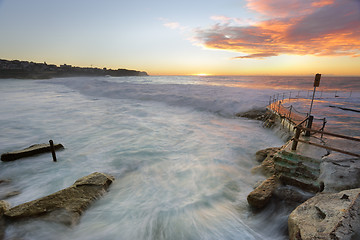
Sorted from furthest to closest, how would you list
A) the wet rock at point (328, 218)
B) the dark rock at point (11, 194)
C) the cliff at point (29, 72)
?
the cliff at point (29, 72) < the dark rock at point (11, 194) < the wet rock at point (328, 218)

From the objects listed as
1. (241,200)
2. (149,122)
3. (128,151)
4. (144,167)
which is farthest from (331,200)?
(149,122)

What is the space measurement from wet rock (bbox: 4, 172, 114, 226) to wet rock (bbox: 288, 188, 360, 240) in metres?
5.64

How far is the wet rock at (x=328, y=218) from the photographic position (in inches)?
112

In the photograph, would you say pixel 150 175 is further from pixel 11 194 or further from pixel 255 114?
pixel 255 114

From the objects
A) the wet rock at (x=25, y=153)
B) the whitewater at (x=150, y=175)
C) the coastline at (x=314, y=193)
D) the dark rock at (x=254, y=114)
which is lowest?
the whitewater at (x=150, y=175)

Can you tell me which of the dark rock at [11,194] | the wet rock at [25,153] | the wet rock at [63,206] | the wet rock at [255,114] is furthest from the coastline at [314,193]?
the wet rock at [255,114]

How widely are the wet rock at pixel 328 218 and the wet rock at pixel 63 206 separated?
5644mm

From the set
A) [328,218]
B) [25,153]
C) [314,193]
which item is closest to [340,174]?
[314,193]

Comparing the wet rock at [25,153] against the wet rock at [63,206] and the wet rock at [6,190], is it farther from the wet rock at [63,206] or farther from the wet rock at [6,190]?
the wet rock at [63,206]

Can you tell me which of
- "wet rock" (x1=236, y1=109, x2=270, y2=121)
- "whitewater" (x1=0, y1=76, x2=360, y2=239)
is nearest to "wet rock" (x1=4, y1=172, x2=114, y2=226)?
"whitewater" (x1=0, y1=76, x2=360, y2=239)

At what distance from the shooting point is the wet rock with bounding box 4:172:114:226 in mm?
4367

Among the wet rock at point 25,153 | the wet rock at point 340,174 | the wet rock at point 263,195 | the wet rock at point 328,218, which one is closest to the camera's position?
the wet rock at point 328,218

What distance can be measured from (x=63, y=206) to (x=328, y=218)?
6.49 meters

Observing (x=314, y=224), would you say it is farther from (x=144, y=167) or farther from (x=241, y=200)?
(x=144, y=167)
